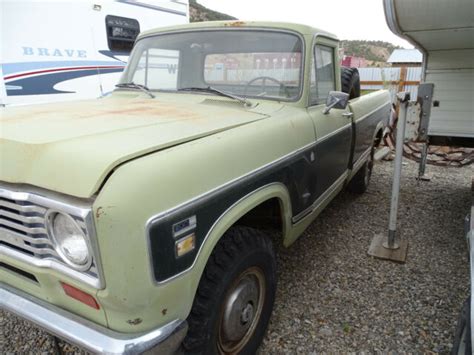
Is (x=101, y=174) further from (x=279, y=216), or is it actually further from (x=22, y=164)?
(x=279, y=216)

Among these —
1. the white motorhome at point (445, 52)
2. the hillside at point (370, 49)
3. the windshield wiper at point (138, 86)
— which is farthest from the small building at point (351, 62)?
the hillside at point (370, 49)

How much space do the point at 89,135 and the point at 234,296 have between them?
42.5 inches

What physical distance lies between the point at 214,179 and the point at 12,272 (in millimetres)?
1013

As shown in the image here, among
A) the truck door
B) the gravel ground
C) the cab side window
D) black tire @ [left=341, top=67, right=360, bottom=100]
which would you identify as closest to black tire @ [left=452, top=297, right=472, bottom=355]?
the gravel ground

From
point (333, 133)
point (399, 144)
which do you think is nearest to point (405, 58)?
point (399, 144)

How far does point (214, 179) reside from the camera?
1632 millimetres

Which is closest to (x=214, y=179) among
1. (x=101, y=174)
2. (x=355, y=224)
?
(x=101, y=174)

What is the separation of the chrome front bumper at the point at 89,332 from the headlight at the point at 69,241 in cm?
25

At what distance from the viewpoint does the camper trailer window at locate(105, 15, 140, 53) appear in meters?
5.59

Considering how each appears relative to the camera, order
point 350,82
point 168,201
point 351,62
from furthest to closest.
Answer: point 351,62, point 350,82, point 168,201

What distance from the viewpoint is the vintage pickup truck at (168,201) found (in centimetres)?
134

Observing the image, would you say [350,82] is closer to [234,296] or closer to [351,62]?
[234,296]

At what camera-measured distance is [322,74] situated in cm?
306

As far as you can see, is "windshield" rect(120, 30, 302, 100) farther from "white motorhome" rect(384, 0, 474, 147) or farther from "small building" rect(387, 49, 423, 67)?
"small building" rect(387, 49, 423, 67)
